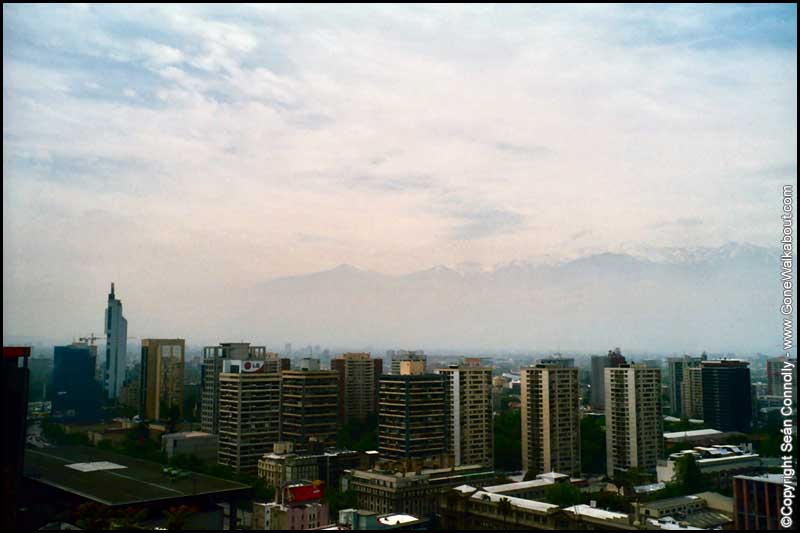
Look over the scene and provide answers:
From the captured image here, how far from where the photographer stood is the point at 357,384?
13359 mm

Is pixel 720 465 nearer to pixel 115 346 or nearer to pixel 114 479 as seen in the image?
pixel 114 479

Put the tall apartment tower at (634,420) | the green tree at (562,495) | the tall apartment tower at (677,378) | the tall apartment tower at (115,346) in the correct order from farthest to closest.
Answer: the tall apartment tower at (115,346) → the tall apartment tower at (677,378) → the tall apartment tower at (634,420) → the green tree at (562,495)

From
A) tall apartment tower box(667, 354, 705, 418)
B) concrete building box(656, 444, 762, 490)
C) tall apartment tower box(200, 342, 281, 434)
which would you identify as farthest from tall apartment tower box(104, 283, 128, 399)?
tall apartment tower box(667, 354, 705, 418)

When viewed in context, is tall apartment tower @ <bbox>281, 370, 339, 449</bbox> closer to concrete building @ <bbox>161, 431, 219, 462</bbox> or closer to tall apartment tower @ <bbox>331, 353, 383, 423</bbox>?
concrete building @ <bbox>161, 431, 219, 462</bbox>

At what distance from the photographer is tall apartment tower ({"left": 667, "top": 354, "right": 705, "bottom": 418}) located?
511 inches

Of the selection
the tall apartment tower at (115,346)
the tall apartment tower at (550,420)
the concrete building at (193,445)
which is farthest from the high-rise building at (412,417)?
the tall apartment tower at (115,346)

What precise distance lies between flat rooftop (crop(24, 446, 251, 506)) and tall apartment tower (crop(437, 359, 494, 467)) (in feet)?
12.5

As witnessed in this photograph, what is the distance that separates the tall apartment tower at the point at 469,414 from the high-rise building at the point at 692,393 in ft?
16.2

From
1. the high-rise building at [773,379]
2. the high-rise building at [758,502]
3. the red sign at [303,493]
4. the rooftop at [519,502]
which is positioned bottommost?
the red sign at [303,493]

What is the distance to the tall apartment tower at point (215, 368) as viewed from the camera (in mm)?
10688

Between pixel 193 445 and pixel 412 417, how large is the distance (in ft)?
9.87

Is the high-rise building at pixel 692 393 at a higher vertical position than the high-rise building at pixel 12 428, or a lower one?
lower

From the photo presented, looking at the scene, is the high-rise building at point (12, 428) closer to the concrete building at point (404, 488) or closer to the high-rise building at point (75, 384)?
the concrete building at point (404, 488)

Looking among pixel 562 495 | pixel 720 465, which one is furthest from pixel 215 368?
Result: pixel 720 465
